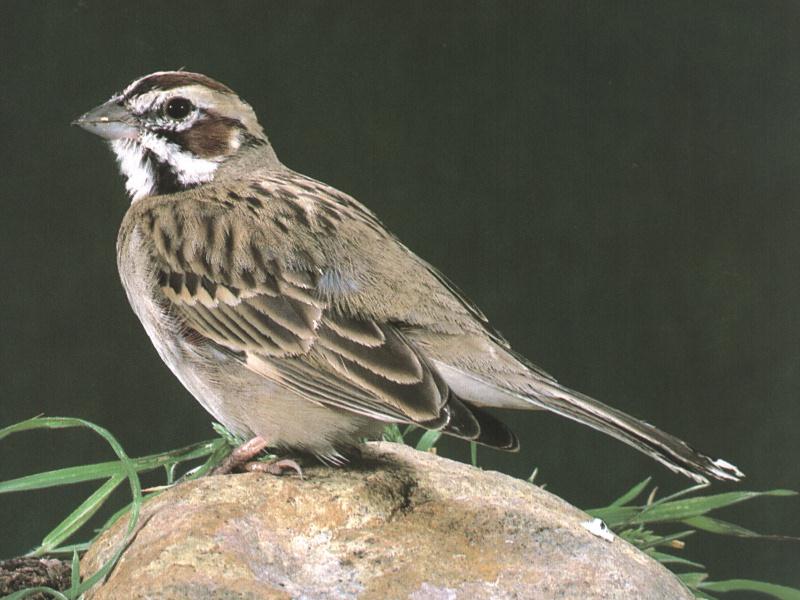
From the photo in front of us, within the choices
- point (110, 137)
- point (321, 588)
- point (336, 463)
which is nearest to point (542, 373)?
point (336, 463)

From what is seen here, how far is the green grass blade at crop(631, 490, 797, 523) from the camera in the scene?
5.96 m

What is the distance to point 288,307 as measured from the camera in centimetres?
506

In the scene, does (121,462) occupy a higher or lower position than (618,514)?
higher

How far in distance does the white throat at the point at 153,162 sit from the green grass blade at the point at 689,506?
106 inches

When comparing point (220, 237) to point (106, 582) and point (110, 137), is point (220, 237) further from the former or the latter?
point (106, 582)

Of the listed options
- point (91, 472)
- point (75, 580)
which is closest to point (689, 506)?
point (91, 472)

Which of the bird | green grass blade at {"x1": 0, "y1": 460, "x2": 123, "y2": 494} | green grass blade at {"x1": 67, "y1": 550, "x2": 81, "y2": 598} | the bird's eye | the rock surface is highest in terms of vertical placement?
the bird's eye

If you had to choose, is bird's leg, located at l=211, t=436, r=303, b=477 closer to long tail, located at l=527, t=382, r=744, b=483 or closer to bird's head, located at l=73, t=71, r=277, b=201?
long tail, located at l=527, t=382, r=744, b=483

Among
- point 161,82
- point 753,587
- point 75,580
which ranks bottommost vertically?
point 753,587

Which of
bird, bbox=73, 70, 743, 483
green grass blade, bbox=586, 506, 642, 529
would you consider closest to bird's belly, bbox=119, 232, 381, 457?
bird, bbox=73, 70, 743, 483

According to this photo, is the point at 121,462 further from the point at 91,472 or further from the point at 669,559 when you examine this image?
the point at 669,559

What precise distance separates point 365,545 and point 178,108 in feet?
7.51

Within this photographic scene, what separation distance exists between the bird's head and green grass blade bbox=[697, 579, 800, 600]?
3.12m

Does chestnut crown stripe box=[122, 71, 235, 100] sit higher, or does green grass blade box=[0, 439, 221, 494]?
chestnut crown stripe box=[122, 71, 235, 100]
